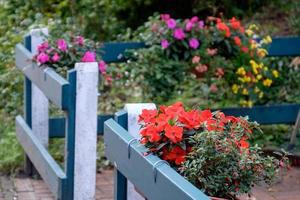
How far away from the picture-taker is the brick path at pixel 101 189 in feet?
18.3

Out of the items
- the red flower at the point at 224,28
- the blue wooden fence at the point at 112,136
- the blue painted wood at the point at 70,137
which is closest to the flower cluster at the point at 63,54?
the blue wooden fence at the point at 112,136

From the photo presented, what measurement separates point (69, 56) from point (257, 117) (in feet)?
6.04

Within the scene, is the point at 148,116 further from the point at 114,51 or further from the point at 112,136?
the point at 114,51

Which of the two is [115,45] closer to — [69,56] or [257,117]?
[69,56]

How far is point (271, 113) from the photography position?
660 centimetres

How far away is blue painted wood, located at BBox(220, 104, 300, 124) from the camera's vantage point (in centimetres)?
648

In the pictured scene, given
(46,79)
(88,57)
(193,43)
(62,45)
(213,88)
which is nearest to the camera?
(46,79)

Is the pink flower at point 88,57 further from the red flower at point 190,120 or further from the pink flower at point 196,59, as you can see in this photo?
the red flower at point 190,120

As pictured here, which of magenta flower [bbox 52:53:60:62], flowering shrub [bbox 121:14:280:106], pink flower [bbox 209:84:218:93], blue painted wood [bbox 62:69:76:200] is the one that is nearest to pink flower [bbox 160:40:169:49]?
flowering shrub [bbox 121:14:280:106]

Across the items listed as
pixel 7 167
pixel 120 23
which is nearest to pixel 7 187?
pixel 7 167

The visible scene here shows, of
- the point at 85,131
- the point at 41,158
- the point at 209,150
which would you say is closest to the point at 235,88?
the point at 41,158

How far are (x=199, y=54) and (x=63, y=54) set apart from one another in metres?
1.43

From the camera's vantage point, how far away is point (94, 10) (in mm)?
9578

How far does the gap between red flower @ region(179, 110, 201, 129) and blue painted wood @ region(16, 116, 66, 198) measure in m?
1.92
